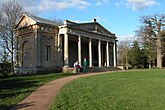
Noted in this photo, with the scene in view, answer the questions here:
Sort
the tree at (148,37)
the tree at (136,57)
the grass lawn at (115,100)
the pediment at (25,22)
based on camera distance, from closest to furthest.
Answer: the grass lawn at (115,100) < the pediment at (25,22) < the tree at (148,37) < the tree at (136,57)

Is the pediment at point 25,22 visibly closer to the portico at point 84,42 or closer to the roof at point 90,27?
the portico at point 84,42

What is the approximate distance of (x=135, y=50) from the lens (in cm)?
6244

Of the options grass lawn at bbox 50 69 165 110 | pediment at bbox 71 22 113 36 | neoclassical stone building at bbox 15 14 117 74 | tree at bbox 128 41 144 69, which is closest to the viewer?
grass lawn at bbox 50 69 165 110

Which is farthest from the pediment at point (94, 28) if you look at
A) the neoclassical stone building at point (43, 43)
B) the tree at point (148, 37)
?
the tree at point (148, 37)

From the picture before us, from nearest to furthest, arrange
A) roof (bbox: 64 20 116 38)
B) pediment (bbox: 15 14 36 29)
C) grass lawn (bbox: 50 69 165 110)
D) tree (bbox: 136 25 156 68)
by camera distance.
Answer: grass lawn (bbox: 50 69 165 110) → pediment (bbox: 15 14 36 29) → roof (bbox: 64 20 116 38) → tree (bbox: 136 25 156 68)

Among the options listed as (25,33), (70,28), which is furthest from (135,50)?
(25,33)

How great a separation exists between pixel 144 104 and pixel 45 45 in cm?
2754

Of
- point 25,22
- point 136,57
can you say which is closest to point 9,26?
point 25,22

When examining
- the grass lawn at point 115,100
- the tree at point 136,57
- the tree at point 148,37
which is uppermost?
the tree at point 148,37

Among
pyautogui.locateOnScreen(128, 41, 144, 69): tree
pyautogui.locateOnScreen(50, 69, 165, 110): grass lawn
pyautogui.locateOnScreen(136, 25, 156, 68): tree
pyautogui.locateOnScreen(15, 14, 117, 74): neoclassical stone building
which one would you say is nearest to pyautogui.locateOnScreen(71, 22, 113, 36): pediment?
pyautogui.locateOnScreen(15, 14, 117, 74): neoclassical stone building

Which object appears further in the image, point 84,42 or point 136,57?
point 136,57

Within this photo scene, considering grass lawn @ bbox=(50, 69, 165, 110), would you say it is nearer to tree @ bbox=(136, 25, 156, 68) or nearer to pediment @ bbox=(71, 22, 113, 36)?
pediment @ bbox=(71, 22, 113, 36)

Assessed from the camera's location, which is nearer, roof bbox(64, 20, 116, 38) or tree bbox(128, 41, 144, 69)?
roof bbox(64, 20, 116, 38)

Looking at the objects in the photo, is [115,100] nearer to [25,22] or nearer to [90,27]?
[25,22]
